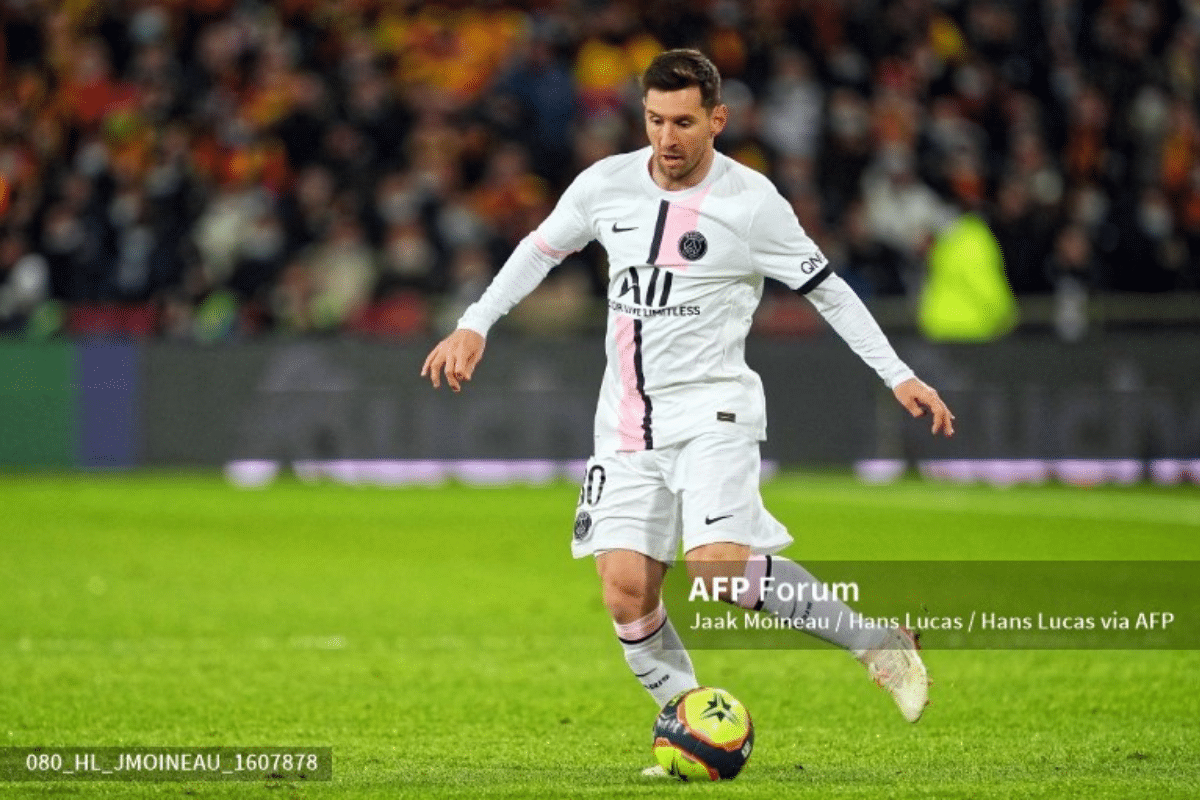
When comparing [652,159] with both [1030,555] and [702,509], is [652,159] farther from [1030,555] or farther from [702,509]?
[1030,555]

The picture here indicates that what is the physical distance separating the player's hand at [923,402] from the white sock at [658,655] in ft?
3.25

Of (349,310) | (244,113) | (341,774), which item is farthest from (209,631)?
(244,113)

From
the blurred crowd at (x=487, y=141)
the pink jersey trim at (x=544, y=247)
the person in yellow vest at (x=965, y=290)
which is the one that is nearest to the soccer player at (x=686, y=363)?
the pink jersey trim at (x=544, y=247)

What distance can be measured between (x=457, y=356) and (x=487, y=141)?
14550mm

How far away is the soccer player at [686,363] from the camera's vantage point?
274 inches

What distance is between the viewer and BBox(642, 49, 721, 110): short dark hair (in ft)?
22.6

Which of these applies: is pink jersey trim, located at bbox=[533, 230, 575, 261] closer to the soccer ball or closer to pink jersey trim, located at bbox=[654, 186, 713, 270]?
pink jersey trim, located at bbox=[654, 186, 713, 270]

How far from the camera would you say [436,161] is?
20.8 m

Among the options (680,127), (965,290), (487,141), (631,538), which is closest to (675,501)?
(631,538)

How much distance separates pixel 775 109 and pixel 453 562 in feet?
29.7

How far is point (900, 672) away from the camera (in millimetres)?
7031

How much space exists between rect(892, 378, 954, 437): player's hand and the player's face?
0.92 meters

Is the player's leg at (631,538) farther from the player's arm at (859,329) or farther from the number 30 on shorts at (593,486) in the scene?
the player's arm at (859,329)

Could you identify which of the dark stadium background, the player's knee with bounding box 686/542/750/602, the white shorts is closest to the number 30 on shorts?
the white shorts
